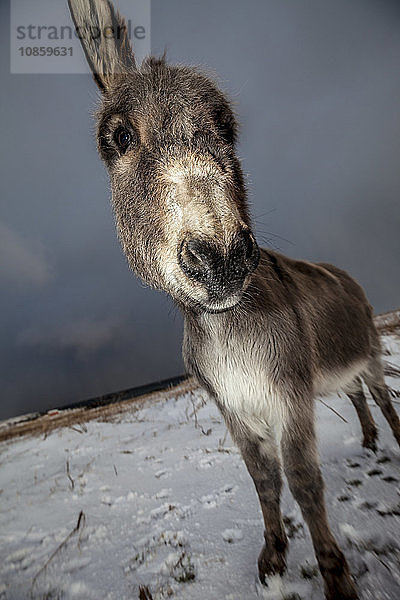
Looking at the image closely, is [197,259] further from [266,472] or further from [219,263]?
[266,472]

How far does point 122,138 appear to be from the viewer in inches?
67.2

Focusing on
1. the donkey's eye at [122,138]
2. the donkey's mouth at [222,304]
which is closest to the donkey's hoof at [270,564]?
the donkey's mouth at [222,304]

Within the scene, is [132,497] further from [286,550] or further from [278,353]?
[278,353]

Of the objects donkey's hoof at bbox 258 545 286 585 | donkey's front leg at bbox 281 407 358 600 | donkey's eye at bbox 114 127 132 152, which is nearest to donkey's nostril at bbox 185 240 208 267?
donkey's eye at bbox 114 127 132 152

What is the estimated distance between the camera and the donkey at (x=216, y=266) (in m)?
1.27

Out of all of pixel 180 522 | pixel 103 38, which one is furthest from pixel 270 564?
pixel 103 38

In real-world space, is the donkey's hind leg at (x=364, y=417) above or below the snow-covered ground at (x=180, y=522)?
above

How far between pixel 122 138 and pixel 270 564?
2.65 meters

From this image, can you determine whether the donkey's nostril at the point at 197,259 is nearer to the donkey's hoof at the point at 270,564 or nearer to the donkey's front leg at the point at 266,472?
the donkey's front leg at the point at 266,472

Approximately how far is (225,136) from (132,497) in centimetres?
331

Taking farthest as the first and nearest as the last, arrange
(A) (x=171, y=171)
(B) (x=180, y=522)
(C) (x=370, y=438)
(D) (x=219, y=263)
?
(C) (x=370, y=438) → (B) (x=180, y=522) → (A) (x=171, y=171) → (D) (x=219, y=263)

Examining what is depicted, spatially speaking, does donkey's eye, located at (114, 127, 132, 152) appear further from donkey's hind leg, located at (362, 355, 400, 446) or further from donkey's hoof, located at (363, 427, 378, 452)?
donkey's hoof, located at (363, 427, 378, 452)

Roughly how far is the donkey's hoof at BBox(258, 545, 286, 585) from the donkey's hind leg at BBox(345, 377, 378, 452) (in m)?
1.58

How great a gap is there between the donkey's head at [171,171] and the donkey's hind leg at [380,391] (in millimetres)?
2231
